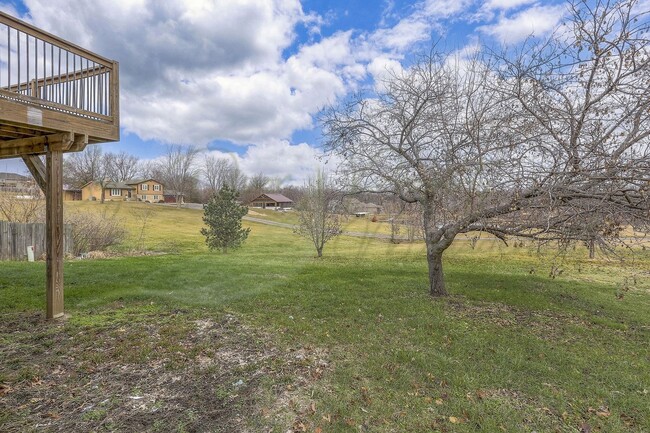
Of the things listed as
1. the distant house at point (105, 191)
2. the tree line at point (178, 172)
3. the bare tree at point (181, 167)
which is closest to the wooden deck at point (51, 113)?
the tree line at point (178, 172)

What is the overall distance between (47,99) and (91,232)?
1082cm

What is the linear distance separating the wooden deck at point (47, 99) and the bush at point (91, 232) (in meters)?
8.88

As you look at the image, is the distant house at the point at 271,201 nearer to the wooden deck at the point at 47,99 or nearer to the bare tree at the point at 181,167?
the bare tree at the point at 181,167

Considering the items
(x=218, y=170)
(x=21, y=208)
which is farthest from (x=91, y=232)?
(x=218, y=170)

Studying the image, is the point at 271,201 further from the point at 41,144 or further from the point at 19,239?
the point at 41,144

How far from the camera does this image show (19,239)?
420 inches

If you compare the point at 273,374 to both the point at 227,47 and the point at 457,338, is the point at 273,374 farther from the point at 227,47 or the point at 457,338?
the point at 227,47

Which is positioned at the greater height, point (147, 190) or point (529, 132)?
→ point (147, 190)

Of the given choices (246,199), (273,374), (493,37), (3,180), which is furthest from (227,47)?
(246,199)

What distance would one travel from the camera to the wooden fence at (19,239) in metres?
10.4

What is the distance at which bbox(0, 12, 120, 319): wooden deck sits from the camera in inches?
149

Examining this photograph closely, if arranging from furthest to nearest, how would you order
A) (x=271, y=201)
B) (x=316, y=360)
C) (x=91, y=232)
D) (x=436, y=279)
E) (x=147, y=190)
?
(x=271, y=201) → (x=147, y=190) → (x=91, y=232) → (x=436, y=279) → (x=316, y=360)

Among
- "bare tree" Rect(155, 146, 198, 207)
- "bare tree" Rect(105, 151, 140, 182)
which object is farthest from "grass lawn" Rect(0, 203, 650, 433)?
"bare tree" Rect(105, 151, 140, 182)

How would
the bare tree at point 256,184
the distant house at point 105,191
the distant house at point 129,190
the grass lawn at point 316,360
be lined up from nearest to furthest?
the grass lawn at point 316,360 < the distant house at point 105,191 < the distant house at point 129,190 < the bare tree at point 256,184
